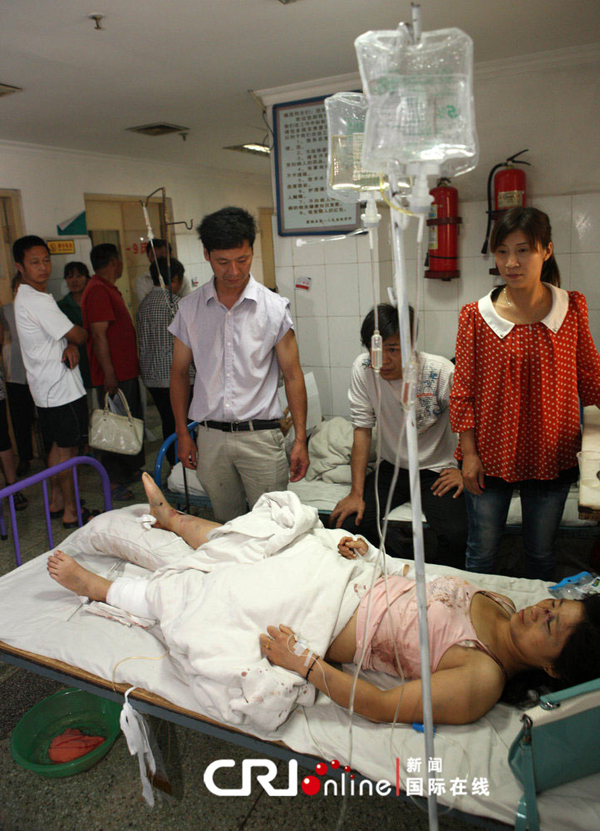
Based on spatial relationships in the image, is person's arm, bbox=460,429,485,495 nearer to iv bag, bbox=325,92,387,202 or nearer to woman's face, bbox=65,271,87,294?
iv bag, bbox=325,92,387,202

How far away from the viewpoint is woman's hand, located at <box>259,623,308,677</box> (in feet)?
5.04

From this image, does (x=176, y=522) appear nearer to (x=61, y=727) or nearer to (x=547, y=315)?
(x=61, y=727)

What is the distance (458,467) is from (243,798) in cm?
141

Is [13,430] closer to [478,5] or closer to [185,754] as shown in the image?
[185,754]

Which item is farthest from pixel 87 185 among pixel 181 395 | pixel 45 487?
pixel 45 487

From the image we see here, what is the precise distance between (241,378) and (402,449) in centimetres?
69

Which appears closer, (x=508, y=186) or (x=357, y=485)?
(x=357, y=485)

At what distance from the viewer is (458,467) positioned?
8.17ft

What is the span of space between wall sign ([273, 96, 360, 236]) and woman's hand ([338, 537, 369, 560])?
2176mm

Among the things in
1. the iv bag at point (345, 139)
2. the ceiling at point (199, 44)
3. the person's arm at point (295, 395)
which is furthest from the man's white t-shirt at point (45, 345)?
the iv bag at point (345, 139)

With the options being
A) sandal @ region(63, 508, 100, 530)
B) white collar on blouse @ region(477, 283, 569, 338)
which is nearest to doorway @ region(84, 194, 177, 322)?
sandal @ region(63, 508, 100, 530)

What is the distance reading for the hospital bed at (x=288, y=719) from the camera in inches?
50.8

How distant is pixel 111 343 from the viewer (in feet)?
13.0

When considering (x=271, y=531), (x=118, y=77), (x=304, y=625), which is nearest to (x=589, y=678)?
(x=304, y=625)
